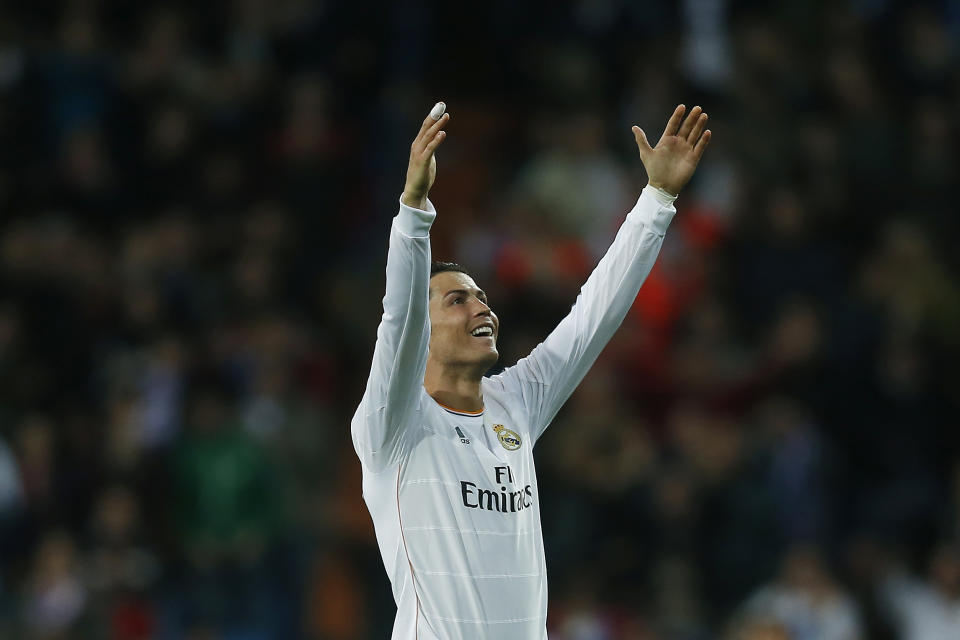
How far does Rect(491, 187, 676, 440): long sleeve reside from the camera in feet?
19.0

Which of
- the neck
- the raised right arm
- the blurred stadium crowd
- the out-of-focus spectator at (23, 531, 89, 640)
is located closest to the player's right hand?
the raised right arm

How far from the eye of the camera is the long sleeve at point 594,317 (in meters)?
5.79

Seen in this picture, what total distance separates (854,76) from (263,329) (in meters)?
5.69

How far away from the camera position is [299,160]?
12.5 m

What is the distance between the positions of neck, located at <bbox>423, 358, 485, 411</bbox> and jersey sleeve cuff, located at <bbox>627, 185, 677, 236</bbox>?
858 mm

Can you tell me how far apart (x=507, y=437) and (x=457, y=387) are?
0.83 ft

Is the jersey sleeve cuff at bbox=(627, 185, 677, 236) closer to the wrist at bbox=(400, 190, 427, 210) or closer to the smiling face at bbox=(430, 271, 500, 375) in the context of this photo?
the smiling face at bbox=(430, 271, 500, 375)

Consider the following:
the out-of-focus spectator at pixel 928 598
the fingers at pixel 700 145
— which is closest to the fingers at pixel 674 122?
the fingers at pixel 700 145

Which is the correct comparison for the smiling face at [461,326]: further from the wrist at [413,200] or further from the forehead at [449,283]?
the wrist at [413,200]

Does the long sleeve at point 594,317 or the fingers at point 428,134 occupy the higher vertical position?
the fingers at point 428,134

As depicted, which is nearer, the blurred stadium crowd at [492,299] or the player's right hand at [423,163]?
the player's right hand at [423,163]

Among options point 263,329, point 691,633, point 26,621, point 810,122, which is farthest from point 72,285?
point 810,122

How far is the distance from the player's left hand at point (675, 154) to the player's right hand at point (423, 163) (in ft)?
3.93

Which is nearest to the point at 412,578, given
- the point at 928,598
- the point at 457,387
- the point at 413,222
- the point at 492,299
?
the point at 457,387
